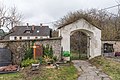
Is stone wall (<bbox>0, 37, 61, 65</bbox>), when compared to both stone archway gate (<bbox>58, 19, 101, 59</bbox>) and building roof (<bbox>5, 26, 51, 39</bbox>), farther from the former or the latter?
building roof (<bbox>5, 26, 51, 39</bbox>)

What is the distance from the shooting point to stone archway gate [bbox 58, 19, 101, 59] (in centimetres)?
1560

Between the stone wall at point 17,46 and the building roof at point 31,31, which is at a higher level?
the building roof at point 31,31

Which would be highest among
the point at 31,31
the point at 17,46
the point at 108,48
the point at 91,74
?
the point at 31,31

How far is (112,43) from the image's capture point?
19.3 meters

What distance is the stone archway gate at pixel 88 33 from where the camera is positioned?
1560 cm

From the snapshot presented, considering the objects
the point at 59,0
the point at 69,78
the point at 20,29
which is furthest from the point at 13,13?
the point at 69,78

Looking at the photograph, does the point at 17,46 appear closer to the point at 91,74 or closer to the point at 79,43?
the point at 91,74

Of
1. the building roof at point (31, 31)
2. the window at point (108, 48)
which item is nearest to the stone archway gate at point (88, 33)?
the window at point (108, 48)

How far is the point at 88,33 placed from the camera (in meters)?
17.1

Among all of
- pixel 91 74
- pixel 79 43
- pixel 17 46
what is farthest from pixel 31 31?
pixel 91 74

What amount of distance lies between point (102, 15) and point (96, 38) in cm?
1429

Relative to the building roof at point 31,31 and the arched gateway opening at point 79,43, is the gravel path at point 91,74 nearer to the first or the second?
the arched gateway opening at point 79,43

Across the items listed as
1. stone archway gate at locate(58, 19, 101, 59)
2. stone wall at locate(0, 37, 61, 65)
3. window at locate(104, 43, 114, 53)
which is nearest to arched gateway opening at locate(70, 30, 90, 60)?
window at locate(104, 43, 114, 53)

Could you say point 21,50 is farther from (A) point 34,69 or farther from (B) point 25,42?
(A) point 34,69
